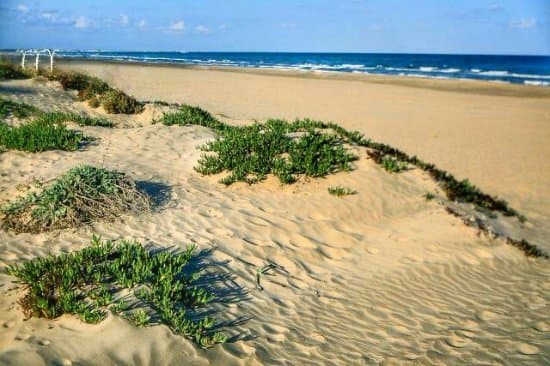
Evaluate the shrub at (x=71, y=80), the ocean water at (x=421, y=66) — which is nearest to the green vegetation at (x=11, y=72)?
the shrub at (x=71, y=80)

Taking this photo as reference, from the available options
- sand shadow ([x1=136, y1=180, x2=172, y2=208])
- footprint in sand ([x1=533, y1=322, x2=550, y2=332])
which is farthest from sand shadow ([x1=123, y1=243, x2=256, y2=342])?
footprint in sand ([x1=533, y1=322, x2=550, y2=332])

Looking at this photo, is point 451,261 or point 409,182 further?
point 409,182

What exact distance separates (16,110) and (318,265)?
965cm

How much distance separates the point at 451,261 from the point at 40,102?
12424mm

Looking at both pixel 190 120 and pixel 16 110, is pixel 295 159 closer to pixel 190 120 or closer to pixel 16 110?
pixel 190 120

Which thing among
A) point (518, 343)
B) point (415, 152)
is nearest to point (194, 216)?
point (518, 343)

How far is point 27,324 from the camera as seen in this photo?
3.71m

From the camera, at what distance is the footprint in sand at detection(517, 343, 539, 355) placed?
4.21m

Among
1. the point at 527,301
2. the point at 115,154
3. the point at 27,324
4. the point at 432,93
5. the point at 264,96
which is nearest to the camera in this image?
the point at 27,324

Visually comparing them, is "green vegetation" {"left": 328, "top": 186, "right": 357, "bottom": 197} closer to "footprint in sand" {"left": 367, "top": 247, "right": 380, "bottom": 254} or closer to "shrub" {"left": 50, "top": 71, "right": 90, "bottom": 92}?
"footprint in sand" {"left": 367, "top": 247, "right": 380, "bottom": 254}

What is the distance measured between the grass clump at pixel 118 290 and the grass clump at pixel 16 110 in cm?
835

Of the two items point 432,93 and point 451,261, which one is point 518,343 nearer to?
point 451,261

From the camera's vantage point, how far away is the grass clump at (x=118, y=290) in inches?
149

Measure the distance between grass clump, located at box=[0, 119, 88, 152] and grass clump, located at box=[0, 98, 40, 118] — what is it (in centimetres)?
248
